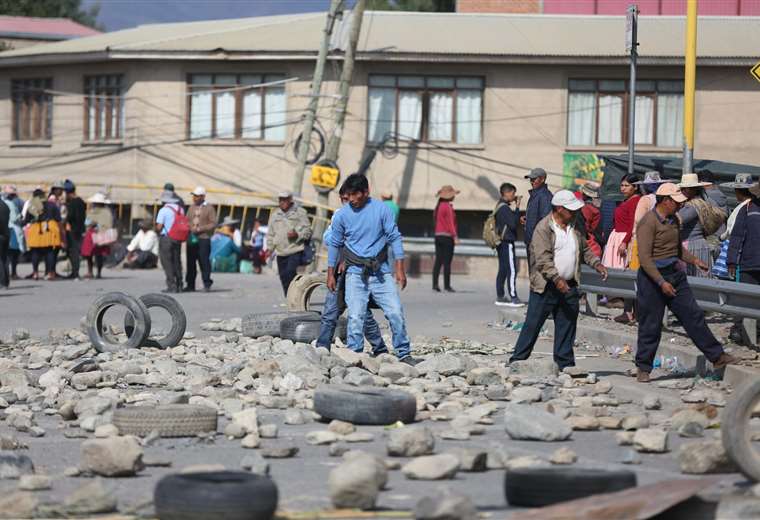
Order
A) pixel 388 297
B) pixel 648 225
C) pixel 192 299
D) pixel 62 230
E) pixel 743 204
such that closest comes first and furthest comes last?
pixel 648 225, pixel 388 297, pixel 743 204, pixel 192 299, pixel 62 230

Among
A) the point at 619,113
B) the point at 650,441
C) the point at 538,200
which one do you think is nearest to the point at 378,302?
the point at 538,200

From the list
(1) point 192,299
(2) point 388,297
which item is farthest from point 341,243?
(1) point 192,299

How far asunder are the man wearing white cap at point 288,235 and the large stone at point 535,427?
10.7 meters

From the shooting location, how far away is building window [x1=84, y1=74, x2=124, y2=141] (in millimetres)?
38656

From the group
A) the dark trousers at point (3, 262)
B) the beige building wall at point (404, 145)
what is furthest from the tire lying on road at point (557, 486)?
the beige building wall at point (404, 145)

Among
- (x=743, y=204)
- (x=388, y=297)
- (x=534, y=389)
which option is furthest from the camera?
(x=743, y=204)

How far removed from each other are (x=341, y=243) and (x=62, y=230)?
15.9 meters

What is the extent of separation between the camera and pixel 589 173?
121 feet

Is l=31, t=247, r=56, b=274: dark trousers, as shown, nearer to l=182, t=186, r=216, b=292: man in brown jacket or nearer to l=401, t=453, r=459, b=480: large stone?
l=182, t=186, r=216, b=292: man in brown jacket

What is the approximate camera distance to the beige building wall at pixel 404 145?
121 feet

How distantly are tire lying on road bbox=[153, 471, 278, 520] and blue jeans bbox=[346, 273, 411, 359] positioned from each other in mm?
6951

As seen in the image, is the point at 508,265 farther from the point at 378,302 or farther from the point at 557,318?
the point at 557,318

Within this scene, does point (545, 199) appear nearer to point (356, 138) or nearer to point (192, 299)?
point (192, 299)

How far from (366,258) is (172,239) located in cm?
1196
